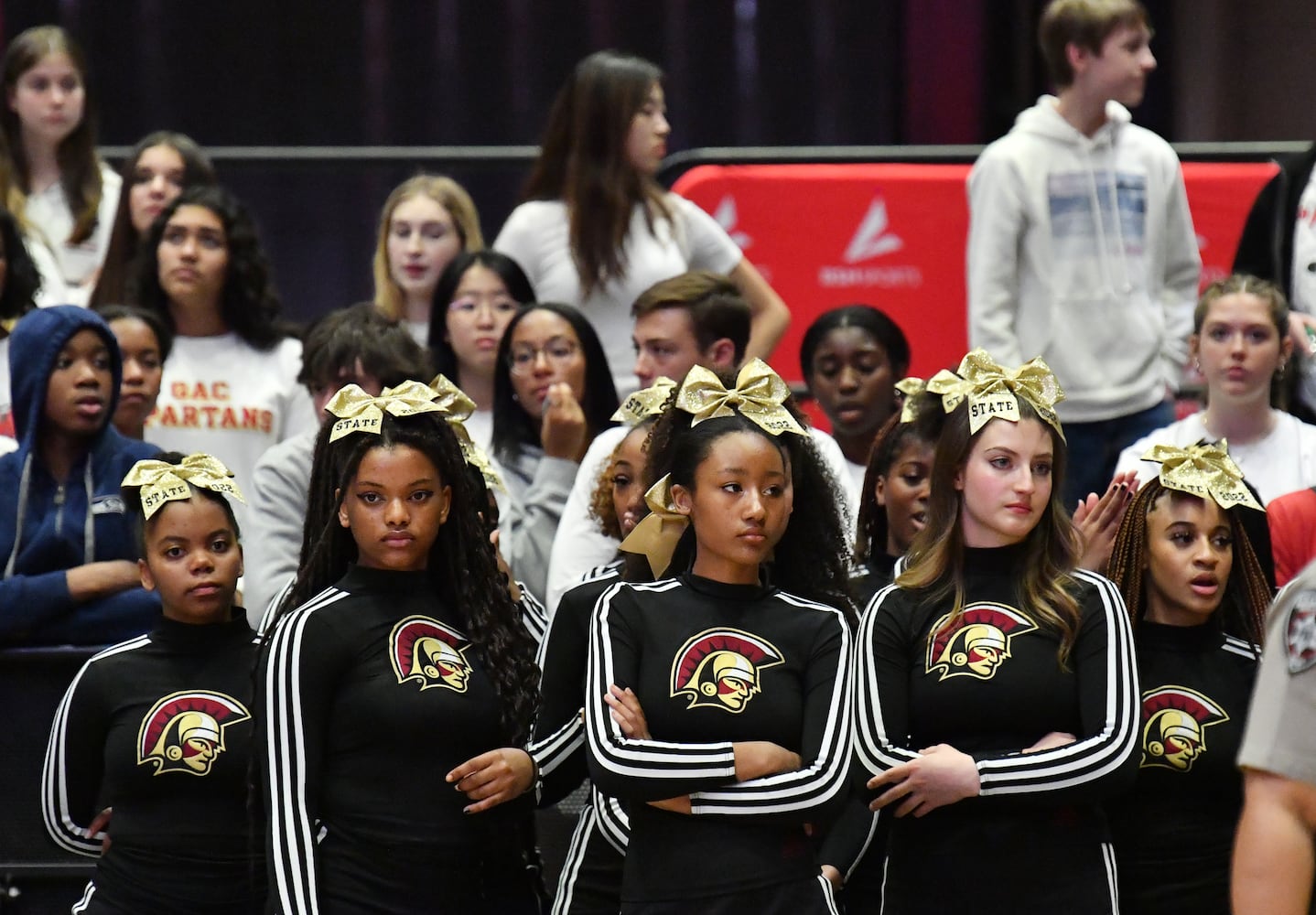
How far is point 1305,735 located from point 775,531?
52.2 inches

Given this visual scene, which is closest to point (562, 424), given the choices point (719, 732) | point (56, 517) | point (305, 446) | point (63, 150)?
point (305, 446)

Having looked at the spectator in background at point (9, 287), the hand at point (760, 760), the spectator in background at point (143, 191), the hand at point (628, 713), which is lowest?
the hand at point (760, 760)

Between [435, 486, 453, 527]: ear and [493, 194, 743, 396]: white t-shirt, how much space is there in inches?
82.4

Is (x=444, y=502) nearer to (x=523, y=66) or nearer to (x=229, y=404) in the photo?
(x=229, y=404)

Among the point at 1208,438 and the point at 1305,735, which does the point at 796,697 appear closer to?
the point at 1305,735

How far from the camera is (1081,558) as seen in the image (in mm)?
3943

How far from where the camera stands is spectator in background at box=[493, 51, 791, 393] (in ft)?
19.2

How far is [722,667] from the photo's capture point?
135 inches

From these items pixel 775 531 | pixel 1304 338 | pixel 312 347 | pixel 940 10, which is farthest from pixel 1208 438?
pixel 940 10

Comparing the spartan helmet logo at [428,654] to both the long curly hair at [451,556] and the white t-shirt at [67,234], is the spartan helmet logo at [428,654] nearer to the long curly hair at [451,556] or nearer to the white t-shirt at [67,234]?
the long curly hair at [451,556]

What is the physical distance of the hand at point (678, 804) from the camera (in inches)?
132

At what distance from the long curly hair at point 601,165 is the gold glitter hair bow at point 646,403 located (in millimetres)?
1489

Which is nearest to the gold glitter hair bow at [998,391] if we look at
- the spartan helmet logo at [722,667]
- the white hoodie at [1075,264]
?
the spartan helmet logo at [722,667]

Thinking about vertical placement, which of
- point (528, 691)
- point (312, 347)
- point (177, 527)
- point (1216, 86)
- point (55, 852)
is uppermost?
point (1216, 86)
